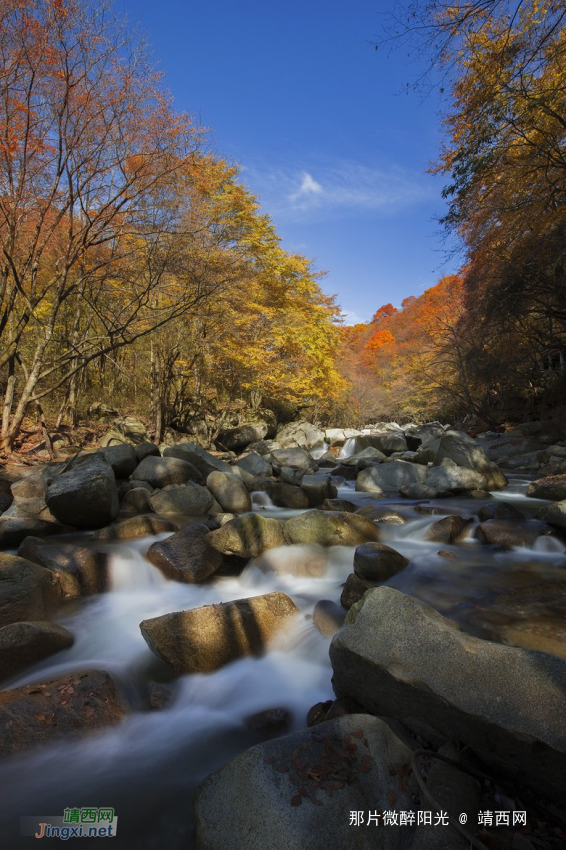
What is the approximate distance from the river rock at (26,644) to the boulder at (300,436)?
1564 cm

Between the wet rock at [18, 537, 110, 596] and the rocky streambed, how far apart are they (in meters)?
0.02

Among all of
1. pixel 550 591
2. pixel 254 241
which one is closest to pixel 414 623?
pixel 550 591

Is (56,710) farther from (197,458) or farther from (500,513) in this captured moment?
(197,458)

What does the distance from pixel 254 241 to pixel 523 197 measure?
10309mm

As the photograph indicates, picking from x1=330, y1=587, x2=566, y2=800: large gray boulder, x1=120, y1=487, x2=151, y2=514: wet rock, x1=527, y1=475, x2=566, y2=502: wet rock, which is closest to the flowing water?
Result: x1=330, y1=587, x2=566, y2=800: large gray boulder

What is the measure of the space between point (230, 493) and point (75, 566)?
3.44m

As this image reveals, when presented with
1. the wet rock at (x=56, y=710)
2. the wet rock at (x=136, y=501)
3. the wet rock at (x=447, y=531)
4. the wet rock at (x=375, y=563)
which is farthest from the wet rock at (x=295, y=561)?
the wet rock at (x=136, y=501)

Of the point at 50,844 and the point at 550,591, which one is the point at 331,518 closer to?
the point at 550,591

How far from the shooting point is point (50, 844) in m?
1.95

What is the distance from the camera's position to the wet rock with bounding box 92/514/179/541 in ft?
18.4

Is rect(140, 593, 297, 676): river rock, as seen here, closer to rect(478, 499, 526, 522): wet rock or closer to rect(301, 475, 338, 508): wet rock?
rect(478, 499, 526, 522): wet rock

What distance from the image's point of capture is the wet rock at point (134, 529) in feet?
18.4

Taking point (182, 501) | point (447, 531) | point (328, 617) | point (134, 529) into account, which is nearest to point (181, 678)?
point (328, 617)

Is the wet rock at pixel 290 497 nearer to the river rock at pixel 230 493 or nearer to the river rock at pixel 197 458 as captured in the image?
the river rock at pixel 230 493
